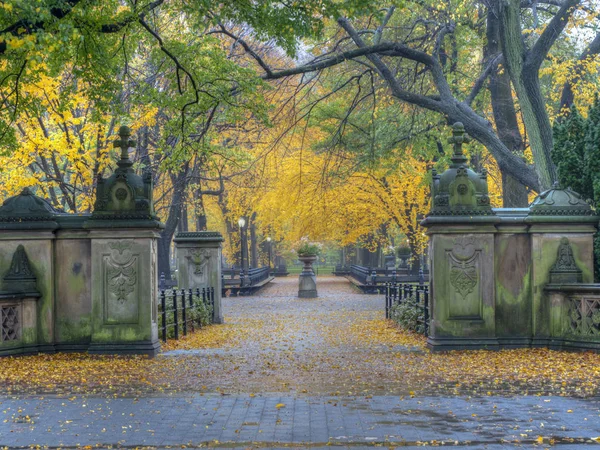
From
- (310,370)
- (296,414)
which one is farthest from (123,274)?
(296,414)

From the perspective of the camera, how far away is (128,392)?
9633mm

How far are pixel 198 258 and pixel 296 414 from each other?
13.9 metres

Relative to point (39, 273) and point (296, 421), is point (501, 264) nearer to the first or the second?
point (296, 421)

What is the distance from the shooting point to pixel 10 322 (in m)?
12.9

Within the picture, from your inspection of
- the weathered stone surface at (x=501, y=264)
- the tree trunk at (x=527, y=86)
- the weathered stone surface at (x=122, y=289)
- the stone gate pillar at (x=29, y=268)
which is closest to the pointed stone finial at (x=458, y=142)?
the weathered stone surface at (x=501, y=264)

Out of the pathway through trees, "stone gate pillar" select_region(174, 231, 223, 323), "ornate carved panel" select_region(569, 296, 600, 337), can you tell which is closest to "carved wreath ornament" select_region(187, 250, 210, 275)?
"stone gate pillar" select_region(174, 231, 223, 323)

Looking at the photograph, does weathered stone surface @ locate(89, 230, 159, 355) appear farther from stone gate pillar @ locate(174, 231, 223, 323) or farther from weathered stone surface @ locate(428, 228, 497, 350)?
stone gate pillar @ locate(174, 231, 223, 323)

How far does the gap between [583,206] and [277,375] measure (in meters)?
5.83

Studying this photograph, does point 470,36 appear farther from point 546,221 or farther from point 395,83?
point 546,221

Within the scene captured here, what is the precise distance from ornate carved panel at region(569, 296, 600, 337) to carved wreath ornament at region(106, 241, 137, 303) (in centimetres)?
693

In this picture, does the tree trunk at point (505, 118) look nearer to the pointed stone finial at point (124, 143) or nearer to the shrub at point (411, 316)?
the shrub at point (411, 316)

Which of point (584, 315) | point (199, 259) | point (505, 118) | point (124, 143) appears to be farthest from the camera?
point (505, 118)

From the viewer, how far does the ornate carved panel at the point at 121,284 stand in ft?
43.5

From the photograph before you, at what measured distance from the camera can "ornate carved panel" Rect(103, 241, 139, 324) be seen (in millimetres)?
13250
